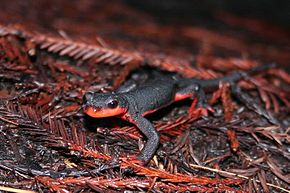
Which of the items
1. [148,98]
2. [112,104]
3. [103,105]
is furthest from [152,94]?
[103,105]

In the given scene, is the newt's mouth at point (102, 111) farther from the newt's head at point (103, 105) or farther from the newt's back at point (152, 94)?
the newt's back at point (152, 94)

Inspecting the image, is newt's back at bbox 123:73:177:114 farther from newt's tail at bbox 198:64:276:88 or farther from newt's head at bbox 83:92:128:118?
newt's tail at bbox 198:64:276:88

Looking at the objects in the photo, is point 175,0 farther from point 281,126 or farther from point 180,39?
point 281,126

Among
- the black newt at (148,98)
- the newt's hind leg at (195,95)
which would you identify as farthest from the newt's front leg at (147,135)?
the newt's hind leg at (195,95)

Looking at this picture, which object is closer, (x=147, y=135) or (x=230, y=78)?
(x=147, y=135)

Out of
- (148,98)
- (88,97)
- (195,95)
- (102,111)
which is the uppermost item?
(88,97)

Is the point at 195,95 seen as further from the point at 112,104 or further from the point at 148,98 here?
the point at 112,104

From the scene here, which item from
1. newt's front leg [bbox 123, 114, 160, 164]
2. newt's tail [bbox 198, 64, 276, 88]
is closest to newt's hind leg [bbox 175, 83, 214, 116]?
newt's tail [bbox 198, 64, 276, 88]

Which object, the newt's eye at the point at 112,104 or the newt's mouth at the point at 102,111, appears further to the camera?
the newt's eye at the point at 112,104
